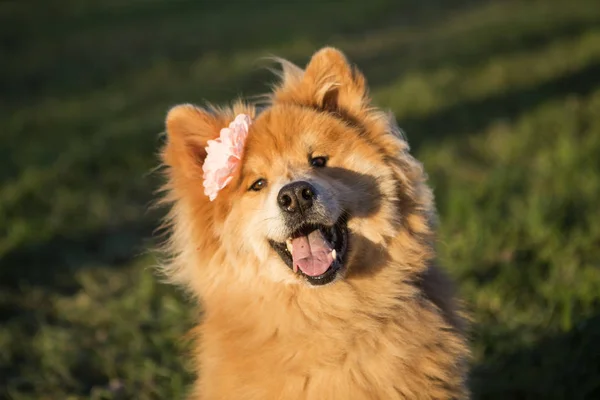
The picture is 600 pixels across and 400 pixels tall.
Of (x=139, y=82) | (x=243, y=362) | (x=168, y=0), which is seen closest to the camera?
(x=243, y=362)

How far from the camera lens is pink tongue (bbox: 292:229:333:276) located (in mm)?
3439

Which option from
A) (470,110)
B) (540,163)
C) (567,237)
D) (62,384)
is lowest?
(62,384)

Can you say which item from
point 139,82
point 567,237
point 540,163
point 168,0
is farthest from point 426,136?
point 168,0

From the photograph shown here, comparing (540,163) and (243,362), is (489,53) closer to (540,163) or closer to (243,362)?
(540,163)

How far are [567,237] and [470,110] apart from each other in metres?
4.70

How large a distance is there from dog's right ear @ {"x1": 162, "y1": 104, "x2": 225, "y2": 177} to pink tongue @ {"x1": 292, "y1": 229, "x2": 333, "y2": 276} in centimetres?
68

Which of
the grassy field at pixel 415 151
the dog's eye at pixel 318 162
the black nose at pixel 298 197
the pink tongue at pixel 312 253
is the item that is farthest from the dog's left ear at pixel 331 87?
the grassy field at pixel 415 151

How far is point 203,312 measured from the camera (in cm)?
393

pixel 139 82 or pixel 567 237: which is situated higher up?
pixel 139 82

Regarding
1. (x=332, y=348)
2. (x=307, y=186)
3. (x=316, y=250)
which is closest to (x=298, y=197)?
(x=307, y=186)

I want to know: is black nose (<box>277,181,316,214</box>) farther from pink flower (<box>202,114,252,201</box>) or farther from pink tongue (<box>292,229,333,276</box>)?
pink flower (<box>202,114,252,201</box>)

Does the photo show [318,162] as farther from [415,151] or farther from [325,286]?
[415,151]

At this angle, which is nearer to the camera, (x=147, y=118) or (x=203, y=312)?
(x=203, y=312)

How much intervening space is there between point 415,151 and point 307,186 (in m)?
5.55
